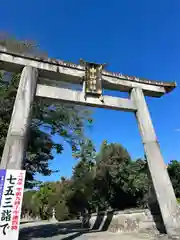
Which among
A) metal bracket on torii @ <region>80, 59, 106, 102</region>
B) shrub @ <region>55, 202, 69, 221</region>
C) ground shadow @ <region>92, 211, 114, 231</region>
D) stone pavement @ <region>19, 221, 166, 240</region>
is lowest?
stone pavement @ <region>19, 221, 166, 240</region>

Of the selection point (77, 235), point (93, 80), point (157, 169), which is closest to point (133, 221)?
point (77, 235)

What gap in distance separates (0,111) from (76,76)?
3.53m

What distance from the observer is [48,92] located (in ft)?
24.0

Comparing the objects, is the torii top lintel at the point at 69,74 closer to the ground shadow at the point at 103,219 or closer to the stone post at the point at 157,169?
the stone post at the point at 157,169

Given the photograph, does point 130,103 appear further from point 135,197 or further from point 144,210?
point 135,197

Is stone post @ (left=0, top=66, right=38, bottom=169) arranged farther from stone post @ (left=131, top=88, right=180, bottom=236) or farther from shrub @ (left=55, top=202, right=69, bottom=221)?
shrub @ (left=55, top=202, right=69, bottom=221)

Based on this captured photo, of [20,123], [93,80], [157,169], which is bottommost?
[157,169]

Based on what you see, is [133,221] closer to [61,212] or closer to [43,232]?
[43,232]

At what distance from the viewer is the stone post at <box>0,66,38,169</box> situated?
5684mm

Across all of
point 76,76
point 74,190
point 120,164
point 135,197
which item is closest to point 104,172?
point 120,164

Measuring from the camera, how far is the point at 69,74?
8000mm

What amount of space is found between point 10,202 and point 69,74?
468cm

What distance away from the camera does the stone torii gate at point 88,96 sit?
6157 mm

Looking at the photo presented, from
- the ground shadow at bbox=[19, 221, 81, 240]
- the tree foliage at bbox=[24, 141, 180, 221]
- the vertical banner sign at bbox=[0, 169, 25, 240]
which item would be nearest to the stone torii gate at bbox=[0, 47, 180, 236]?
the vertical banner sign at bbox=[0, 169, 25, 240]
